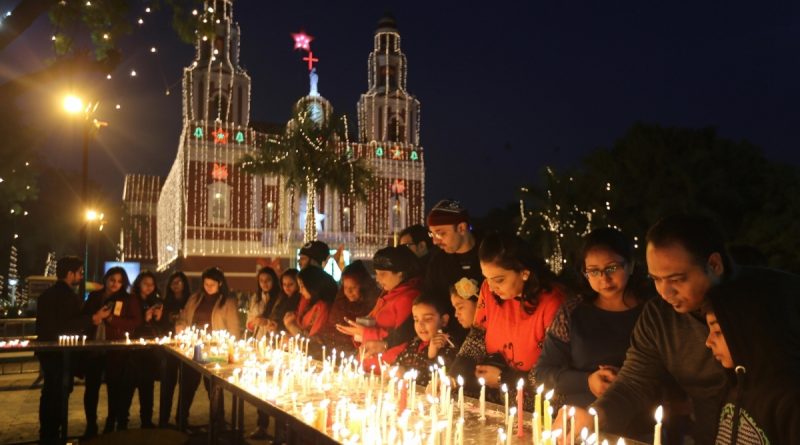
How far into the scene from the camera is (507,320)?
161 inches

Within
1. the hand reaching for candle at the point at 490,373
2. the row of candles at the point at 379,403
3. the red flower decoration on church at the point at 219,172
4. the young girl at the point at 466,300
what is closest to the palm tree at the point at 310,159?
the red flower decoration on church at the point at 219,172

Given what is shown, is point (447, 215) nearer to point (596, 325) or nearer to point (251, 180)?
point (596, 325)

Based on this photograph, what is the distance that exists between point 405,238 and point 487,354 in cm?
310

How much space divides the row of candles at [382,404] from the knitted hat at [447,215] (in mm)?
1149

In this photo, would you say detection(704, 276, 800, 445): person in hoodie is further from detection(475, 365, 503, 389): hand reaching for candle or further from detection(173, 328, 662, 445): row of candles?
detection(475, 365, 503, 389): hand reaching for candle

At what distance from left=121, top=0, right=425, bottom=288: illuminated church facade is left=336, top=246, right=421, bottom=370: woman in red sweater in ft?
96.1

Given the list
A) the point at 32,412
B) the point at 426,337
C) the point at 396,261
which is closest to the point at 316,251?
the point at 396,261

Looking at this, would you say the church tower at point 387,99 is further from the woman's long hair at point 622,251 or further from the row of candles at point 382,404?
the woman's long hair at point 622,251

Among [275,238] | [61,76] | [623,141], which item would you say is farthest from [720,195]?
[61,76]

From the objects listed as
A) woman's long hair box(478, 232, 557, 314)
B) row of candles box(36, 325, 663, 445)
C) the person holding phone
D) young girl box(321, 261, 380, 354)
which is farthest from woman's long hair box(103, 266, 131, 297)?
woman's long hair box(478, 232, 557, 314)

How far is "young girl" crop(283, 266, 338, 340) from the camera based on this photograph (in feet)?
23.6

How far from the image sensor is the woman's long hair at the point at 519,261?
395 cm

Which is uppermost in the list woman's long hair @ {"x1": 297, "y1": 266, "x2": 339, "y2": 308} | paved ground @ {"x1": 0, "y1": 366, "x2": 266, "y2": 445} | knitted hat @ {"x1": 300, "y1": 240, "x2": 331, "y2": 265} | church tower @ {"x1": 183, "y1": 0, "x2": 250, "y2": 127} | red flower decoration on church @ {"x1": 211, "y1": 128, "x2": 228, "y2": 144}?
church tower @ {"x1": 183, "y1": 0, "x2": 250, "y2": 127}

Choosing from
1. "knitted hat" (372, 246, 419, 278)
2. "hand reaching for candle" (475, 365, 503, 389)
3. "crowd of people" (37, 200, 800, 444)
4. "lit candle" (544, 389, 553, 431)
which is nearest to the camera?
"crowd of people" (37, 200, 800, 444)
